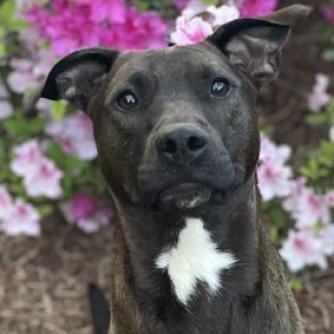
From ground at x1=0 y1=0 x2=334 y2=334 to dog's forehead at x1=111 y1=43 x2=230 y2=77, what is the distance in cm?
174

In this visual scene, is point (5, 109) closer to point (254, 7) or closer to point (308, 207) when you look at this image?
point (254, 7)

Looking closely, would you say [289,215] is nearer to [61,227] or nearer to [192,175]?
[61,227]

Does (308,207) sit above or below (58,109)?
below

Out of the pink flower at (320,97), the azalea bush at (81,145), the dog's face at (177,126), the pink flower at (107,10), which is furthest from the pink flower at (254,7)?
the dog's face at (177,126)

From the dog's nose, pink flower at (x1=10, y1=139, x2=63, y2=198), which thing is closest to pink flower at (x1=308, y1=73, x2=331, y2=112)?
pink flower at (x1=10, y1=139, x2=63, y2=198)

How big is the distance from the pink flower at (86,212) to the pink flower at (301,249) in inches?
38.2

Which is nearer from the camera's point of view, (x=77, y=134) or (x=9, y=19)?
(x=9, y=19)

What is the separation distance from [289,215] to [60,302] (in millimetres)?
1119

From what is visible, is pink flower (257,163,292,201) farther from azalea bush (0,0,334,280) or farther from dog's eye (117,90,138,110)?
dog's eye (117,90,138,110)

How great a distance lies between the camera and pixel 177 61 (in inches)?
129

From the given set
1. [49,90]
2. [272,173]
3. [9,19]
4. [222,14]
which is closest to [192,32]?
[222,14]

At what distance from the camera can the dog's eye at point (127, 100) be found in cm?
328

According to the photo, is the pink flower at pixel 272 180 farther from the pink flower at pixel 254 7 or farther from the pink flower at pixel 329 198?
the pink flower at pixel 254 7

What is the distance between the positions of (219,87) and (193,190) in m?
0.35
